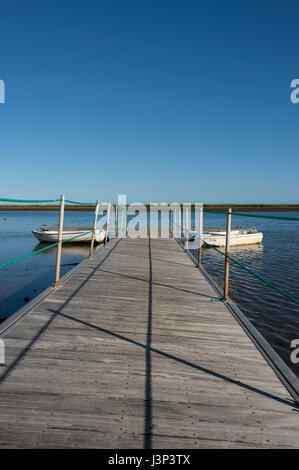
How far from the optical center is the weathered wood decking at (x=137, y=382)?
1.75 meters

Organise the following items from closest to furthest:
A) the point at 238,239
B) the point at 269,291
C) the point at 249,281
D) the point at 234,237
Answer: the point at 269,291 < the point at 249,281 < the point at 234,237 < the point at 238,239

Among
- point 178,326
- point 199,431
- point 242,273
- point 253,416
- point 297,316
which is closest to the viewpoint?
point 199,431

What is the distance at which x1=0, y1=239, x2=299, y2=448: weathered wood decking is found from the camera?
175cm

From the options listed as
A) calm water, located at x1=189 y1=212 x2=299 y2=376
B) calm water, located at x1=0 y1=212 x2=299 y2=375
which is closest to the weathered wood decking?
calm water, located at x1=189 y1=212 x2=299 y2=376

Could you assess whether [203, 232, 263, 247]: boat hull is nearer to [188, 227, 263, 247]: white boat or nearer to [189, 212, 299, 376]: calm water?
[188, 227, 263, 247]: white boat

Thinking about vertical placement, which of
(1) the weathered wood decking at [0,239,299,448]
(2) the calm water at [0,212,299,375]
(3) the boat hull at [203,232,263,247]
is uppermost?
(3) the boat hull at [203,232,263,247]

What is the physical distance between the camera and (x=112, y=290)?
4.83 m

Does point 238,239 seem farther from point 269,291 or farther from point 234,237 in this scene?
point 269,291

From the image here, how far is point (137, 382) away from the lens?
2256 mm

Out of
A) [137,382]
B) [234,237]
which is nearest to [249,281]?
[137,382]
